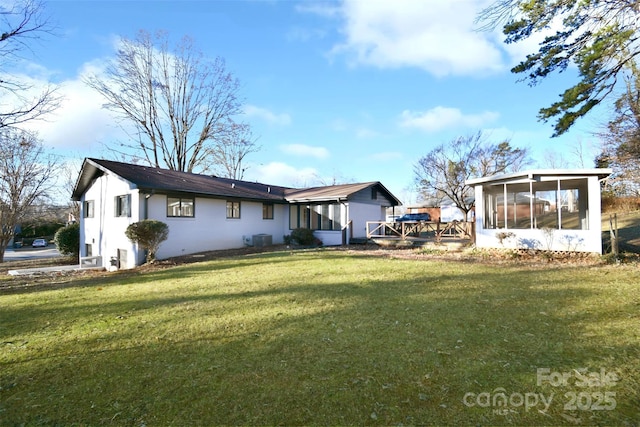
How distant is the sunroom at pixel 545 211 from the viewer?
1030cm

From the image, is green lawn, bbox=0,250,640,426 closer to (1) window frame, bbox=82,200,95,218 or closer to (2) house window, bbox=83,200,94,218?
(1) window frame, bbox=82,200,95,218

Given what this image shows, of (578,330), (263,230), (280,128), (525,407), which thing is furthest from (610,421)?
(280,128)

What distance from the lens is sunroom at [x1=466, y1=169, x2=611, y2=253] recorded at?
1030cm

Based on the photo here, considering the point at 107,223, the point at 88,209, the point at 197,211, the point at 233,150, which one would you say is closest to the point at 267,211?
the point at 197,211

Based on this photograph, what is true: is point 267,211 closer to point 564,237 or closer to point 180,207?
point 180,207

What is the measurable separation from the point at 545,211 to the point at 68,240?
26420 millimetres

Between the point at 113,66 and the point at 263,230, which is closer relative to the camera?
the point at 263,230

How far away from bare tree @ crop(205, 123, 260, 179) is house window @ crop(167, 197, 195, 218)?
15.6 metres

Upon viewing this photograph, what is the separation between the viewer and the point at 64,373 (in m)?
3.44

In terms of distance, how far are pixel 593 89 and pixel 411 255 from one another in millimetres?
7428

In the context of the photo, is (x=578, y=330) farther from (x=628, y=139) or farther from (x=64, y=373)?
(x=628, y=139)

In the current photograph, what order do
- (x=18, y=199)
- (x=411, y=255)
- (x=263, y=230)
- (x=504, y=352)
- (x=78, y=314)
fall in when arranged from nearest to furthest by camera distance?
(x=504, y=352)
(x=78, y=314)
(x=411, y=255)
(x=263, y=230)
(x=18, y=199)

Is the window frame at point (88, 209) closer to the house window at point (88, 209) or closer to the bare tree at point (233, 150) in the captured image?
the house window at point (88, 209)

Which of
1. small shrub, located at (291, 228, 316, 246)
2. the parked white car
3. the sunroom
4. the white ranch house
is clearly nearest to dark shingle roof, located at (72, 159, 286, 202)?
the white ranch house
